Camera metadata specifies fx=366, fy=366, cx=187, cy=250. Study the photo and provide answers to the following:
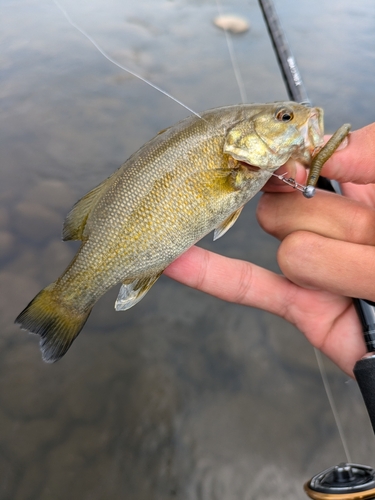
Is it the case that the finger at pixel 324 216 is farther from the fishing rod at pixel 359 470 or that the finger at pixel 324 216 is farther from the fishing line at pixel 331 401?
Result: the fishing line at pixel 331 401

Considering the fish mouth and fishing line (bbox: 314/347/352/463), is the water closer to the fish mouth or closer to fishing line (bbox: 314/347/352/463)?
fishing line (bbox: 314/347/352/463)

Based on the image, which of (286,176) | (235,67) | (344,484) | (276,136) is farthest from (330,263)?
(235,67)

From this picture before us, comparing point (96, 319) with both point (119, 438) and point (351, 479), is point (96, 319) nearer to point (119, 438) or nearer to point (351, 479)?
point (119, 438)

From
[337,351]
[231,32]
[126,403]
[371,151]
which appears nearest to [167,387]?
[126,403]

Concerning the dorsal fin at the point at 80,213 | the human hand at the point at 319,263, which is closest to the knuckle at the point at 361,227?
the human hand at the point at 319,263

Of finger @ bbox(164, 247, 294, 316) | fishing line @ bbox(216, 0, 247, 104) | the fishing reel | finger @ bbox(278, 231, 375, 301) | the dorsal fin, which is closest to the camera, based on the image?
the fishing reel

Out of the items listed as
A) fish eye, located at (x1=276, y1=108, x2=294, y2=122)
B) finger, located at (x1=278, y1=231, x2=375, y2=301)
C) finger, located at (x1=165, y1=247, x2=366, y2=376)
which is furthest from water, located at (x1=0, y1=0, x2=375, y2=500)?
fish eye, located at (x1=276, y1=108, x2=294, y2=122)
